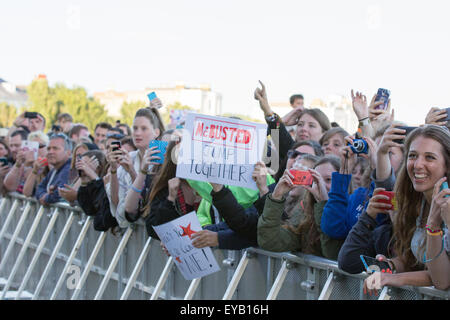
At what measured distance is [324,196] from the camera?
16.5 ft

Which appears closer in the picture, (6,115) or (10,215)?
(10,215)

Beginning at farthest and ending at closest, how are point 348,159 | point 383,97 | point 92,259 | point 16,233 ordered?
1. point 16,233
2. point 92,259
3. point 383,97
4. point 348,159

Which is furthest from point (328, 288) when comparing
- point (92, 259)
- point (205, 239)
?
point (92, 259)

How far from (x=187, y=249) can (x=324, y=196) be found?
4.38 feet

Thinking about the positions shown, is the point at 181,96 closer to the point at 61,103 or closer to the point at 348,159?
the point at 61,103

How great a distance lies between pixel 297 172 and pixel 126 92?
5210 inches

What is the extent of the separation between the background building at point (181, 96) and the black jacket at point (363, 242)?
95095 millimetres

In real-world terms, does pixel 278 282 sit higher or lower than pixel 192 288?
higher

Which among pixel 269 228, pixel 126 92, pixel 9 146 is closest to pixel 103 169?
pixel 269 228

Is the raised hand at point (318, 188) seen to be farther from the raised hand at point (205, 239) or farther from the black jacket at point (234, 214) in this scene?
the raised hand at point (205, 239)

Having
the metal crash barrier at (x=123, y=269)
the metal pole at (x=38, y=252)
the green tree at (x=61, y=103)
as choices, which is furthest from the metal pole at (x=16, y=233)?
the green tree at (x=61, y=103)

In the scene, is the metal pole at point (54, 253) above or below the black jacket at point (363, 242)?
below

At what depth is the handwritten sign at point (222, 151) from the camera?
17.5 feet

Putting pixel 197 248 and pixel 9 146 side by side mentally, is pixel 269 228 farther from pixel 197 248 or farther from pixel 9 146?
pixel 9 146
